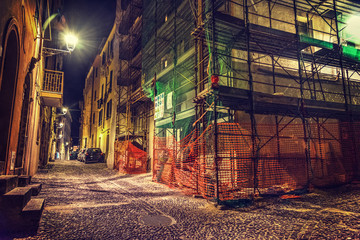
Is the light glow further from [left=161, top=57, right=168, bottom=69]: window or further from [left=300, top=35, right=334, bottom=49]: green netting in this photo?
[left=161, top=57, right=168, bottom=69]: window

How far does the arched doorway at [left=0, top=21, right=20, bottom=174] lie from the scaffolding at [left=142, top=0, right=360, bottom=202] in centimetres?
519

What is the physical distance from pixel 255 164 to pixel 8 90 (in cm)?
738

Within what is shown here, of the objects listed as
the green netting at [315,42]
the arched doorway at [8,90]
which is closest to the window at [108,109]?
the arched doorway at [8,90]

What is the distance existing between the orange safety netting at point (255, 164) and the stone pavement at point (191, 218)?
0.82 m

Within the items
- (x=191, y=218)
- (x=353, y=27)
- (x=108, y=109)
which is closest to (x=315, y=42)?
(x=353, y=27)

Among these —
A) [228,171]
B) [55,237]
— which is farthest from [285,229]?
[55,237]

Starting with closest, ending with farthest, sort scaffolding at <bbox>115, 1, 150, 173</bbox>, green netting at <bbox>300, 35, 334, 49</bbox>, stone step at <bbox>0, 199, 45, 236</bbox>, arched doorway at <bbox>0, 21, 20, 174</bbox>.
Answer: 1. stone step at <bbox>0, 199, 45, 236</bbox>
2. arched doorway at <bbox>0, 21, 20, 174</bbox>
3. green netting at <bbox>300, 35, 334, 49</bbox>
4. scaffolding at <bbox>115, 1, 150, 173</bbox>

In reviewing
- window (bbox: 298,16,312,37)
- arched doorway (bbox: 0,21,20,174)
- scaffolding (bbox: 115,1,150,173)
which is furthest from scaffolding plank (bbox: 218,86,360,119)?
scaffolding (bbox: 115,1,150,173)

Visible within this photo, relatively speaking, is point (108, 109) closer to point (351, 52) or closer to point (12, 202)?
point (351, 52)

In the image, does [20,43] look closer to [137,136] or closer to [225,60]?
[225,60]

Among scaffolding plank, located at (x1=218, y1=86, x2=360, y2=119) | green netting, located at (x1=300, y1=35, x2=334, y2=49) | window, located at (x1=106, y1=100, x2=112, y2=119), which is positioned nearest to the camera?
scaffolding plank, located at (x1=218, y1=86, x2=360, y2=119)

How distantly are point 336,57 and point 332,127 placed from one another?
3.62m

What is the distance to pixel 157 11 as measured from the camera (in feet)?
55.6

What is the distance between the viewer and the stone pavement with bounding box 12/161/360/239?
3754 millimetres
